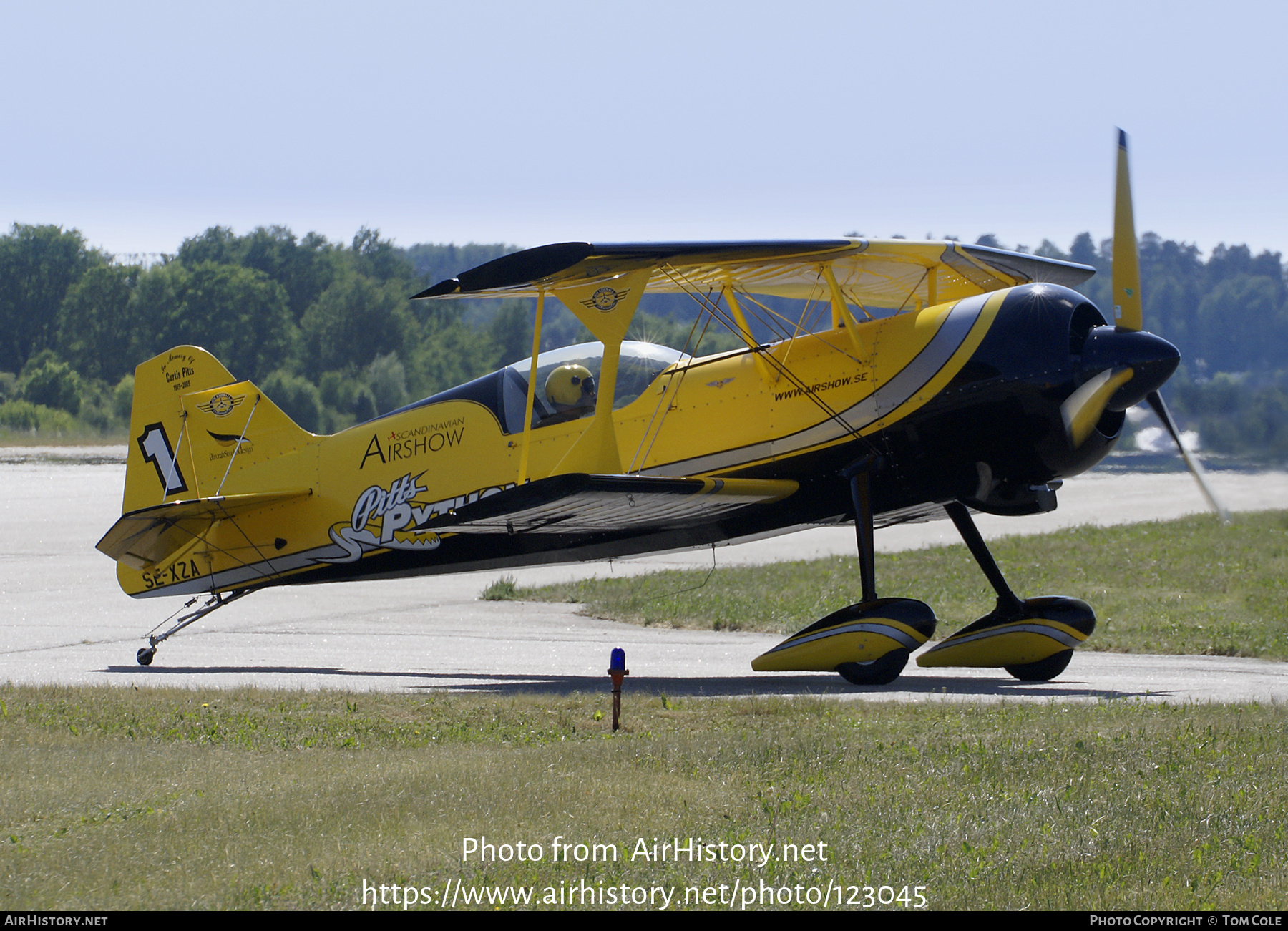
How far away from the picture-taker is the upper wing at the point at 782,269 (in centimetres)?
1100

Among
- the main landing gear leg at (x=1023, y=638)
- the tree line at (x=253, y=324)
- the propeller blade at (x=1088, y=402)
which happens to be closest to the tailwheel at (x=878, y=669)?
the main landing gear leg at (x=1023, y=638)

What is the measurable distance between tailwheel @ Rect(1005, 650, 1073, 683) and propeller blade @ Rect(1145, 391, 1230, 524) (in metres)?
1.85

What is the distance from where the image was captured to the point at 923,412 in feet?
37.4

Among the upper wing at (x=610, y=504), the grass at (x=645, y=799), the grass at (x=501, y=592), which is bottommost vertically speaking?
the grass at (x=501, y=592)

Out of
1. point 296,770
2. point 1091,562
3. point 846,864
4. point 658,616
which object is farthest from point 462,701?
point 1091,562

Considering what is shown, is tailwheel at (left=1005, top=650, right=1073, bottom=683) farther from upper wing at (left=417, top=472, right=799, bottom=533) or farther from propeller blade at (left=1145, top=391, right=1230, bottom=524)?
upper wing at (left=417, top=472, right=799, bottom=533)

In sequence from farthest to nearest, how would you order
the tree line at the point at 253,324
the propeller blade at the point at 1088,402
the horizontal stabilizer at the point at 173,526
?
the tree line at the point at 253,324, the horizontal stabilizer at the point at 173,526, the propeller blade at the point at 1088,402

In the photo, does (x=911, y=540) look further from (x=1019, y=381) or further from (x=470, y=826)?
(x=470, y=826)

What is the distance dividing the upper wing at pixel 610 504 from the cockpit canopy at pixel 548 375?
3.90 ft

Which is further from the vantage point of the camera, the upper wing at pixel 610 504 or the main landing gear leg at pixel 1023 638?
the main landing gear leg at pixel 1023 638

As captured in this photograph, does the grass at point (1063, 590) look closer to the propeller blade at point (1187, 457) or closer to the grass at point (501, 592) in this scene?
the grass at point (501, 592)

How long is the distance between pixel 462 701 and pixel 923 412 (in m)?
4.72

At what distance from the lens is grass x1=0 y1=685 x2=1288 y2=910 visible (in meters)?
5.22

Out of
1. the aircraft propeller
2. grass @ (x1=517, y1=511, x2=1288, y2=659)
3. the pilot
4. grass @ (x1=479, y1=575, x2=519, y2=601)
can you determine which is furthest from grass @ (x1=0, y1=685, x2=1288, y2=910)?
grass @ (x1=479, y1=575, x2=519, y2=601)
